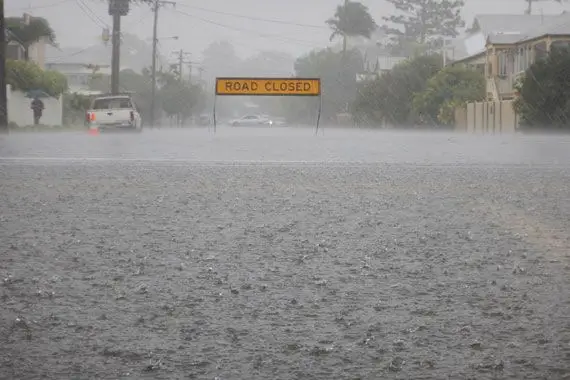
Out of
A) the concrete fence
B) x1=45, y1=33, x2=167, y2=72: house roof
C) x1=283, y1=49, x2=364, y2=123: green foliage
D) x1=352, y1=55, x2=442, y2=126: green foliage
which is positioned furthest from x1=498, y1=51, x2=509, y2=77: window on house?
x1=45, y1=33, x2=167, y2=72: house roof

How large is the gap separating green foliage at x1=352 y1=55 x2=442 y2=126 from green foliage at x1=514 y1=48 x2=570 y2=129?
19805 mm

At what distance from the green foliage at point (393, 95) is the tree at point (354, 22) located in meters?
3.79

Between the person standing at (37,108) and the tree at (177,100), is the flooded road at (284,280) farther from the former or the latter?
the tree at (177,100)

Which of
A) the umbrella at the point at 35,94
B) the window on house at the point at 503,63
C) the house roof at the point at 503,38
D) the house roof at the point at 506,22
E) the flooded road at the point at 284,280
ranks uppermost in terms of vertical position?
the house roof at the point at 506,22

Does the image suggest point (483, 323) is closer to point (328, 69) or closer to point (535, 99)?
point (535, 99)

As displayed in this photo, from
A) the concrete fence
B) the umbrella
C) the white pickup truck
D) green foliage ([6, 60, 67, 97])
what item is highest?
green foliage ([6, 60, 67, 97])

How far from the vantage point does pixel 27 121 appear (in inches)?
2196

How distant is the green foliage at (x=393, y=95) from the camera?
63.6m

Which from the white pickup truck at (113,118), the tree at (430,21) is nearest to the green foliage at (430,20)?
the tree at (430,21)

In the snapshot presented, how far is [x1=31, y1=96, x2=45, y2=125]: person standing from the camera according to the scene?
5213cm

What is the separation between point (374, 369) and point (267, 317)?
3.08 ft

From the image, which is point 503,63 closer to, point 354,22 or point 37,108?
point 354,22

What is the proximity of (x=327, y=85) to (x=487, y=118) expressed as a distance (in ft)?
98.0

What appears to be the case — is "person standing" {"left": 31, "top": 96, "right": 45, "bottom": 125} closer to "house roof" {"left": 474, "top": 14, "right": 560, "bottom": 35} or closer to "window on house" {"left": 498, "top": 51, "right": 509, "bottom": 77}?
"window on house" {"left": 498, "top": 51, "right": 509, "bottom": 77}
